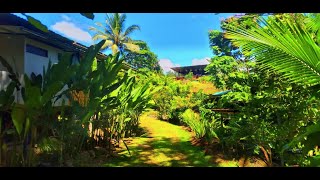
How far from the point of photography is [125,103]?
9242 mm

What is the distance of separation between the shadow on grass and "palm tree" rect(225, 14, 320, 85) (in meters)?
5.13

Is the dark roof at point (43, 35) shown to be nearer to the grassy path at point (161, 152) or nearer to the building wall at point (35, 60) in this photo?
the building wall at point (35, 60)

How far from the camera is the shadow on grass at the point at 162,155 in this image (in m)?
7.32

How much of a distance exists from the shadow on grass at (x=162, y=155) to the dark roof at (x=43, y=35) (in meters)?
3.53

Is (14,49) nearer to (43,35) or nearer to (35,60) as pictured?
(35,60)

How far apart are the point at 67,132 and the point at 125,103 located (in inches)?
121

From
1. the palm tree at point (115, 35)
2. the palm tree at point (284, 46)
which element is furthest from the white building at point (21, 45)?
the palm tree at point (115, 35)

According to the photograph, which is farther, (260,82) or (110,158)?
(110,158)

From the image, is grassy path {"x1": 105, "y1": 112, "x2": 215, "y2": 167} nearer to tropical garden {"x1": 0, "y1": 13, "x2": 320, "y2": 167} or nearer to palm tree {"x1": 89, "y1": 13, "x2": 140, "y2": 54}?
tropical garden {"x1": 0, "y1": 13, "x2": 320, "y2": 167}

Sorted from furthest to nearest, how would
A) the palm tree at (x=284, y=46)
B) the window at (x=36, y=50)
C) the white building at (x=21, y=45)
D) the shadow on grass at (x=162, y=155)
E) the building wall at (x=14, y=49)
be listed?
1. the window at (x=36, y=50)
2. the building wall at (x=14, y=49)
3. the white building at (x=21, y=45)
4. the shadow on grass at (x=162, y=155)
5. the palm tree at (x=284, y=46)

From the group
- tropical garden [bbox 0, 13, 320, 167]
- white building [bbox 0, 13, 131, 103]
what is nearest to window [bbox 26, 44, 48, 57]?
white building [bbox 0, 13, 131, 103]
